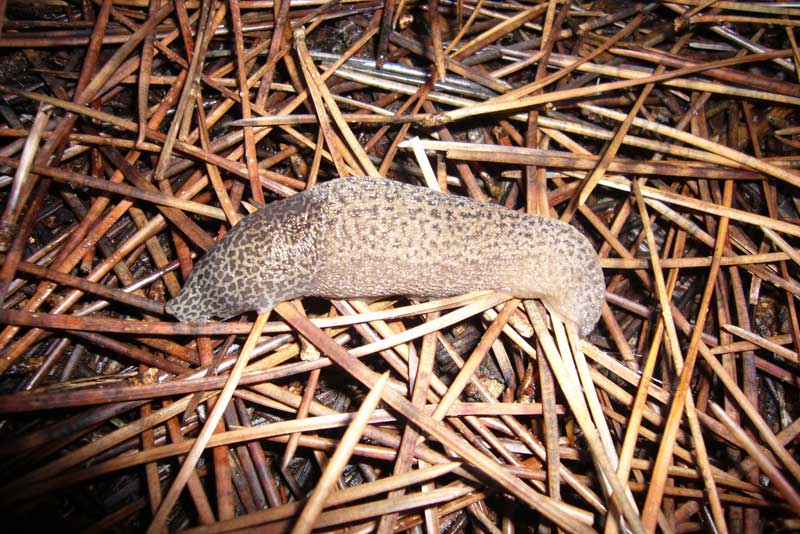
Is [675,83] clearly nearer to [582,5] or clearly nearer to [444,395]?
[582,5]

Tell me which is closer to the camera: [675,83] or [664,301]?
[664,301]

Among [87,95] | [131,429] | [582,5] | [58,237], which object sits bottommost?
[131,429]

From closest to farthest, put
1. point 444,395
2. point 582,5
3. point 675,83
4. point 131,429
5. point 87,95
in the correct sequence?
point 131,429 < point 444,395 < point 87,95 < point 675,83 < point 582,5

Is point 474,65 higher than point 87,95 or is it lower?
higher

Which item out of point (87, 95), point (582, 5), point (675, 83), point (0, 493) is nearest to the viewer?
point (0, 493)

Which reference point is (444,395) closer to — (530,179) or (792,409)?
(530,179)

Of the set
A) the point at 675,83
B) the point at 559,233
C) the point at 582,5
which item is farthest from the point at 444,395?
the point at 582,5

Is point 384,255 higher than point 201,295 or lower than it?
higher
